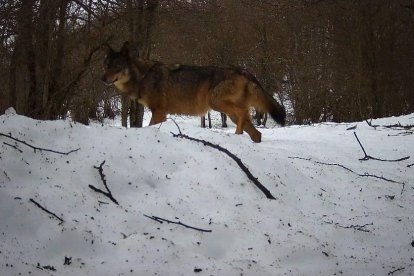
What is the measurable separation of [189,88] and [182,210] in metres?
4.43

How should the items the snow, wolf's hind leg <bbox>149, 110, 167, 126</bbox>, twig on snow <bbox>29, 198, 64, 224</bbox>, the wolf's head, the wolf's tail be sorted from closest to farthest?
the snow, twig on snow <bbox>29, 198, 64, 224</bbox>, the wolf's tail, wolf's hind leg <bbox>149, 110, 167, 126</bbox>, the wolf's head

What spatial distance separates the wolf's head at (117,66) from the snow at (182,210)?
3.36m

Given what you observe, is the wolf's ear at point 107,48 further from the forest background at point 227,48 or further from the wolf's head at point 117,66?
the forest background at point 227,48

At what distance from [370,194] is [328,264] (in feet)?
5.30

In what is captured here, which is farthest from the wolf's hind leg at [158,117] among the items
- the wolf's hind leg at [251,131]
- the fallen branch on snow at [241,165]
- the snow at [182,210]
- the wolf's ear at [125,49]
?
the fallen branch on snow at [241,165]

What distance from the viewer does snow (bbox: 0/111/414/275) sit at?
2.80 m

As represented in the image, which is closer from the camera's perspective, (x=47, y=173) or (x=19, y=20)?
(x=47, y=173)

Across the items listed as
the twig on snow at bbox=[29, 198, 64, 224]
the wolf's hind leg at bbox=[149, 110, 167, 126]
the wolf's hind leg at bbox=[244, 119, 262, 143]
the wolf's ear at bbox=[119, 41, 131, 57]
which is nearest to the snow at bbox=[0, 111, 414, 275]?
the twig on snow at bbox=[29, 198, 64, 224]

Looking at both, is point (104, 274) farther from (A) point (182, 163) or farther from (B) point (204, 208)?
(A) point (182, 163)

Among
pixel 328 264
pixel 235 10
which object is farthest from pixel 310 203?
pixel 235 10

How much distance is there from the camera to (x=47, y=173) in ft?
11.3

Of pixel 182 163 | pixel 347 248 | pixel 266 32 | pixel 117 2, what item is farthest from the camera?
pixel 266 32

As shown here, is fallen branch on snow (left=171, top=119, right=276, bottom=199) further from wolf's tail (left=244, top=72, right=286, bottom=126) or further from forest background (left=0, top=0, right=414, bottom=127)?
forest background (left=0, top=0, right=414, bottom=127)

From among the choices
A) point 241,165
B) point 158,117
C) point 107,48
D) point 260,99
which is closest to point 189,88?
point 158,117
